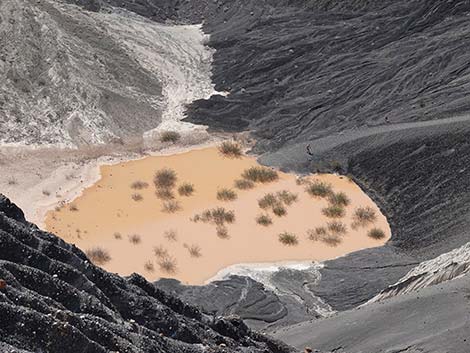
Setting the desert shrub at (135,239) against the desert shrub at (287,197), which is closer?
the desert shrub at (135,239)

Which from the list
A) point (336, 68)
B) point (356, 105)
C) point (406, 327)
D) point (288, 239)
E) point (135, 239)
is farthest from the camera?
point (336, 68)

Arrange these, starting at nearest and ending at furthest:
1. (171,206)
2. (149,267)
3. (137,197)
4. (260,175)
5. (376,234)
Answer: (149,267) → (376,234) → (171,206) → (137,197) → (260,175)

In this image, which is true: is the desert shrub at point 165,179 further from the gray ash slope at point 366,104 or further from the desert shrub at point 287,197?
the gray ash slope at point 366,104

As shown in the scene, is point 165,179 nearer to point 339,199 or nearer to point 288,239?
point 288,239

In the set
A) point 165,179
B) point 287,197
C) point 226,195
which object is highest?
point 165,179

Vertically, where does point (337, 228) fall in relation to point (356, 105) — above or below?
below

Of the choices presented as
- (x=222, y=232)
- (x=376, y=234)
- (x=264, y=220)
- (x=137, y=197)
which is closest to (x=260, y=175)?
(x=264, y=220)

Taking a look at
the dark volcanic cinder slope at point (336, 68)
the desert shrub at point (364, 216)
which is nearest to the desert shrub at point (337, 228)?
the desert shrub at point (364, 216)
